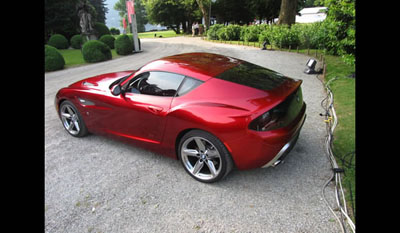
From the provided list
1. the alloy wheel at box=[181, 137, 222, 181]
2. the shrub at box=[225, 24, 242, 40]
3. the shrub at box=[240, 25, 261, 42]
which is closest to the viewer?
the alloy wheel at box=[181, 137, 222, 181]

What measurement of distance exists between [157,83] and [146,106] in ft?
1.21

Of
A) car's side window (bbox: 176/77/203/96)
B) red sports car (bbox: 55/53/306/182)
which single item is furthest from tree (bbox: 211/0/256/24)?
car's side window (bbox: 176/77/203/96)

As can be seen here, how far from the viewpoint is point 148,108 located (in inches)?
136

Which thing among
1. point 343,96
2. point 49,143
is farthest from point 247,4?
point 49,143

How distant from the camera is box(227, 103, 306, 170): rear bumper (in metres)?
2.78

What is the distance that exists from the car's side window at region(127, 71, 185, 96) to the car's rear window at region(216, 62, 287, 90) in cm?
60

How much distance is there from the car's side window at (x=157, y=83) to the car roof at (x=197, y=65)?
8 cm

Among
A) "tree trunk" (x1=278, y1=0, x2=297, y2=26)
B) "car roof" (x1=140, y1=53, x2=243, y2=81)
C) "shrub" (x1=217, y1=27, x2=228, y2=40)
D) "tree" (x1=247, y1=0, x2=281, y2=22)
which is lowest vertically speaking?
"car roof" (x1=140, y1=53, x2=243, y2=81)

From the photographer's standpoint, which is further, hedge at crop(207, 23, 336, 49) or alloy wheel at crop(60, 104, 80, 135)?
hedge at crop(207, 23, 336, 49)

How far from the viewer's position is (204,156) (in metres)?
3.15

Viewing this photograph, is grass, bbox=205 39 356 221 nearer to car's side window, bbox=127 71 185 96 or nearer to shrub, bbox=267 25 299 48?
car's side window, bbox=127 71 185 96

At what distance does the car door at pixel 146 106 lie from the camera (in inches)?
133
